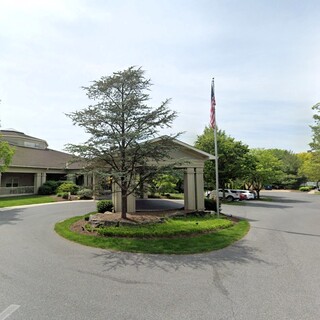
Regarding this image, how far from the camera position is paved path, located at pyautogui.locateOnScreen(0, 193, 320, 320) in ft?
15.4

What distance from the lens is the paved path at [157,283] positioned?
4.69 m

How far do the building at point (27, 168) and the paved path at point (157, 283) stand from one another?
19.8m

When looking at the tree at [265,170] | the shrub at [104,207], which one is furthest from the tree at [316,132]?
the shrub at [104,207]

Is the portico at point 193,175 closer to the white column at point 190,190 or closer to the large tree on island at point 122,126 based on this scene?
the white column at point 190,190

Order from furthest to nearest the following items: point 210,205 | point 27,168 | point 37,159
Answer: point 37,159 → point 27,168 → point 210,205

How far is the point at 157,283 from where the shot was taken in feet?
19.8

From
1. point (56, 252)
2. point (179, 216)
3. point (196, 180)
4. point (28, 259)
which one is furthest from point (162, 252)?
point (196, 180)

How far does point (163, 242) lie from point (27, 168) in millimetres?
24934

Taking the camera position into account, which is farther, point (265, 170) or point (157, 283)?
point (265, 170)

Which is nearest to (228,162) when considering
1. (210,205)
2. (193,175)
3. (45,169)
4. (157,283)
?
(210,205)

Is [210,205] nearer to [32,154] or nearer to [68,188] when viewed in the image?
[68,188]

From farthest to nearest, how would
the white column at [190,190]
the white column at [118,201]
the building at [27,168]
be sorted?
1. the building at [27,168]
2. the white column at [190,190]
3. the white column at [118,201]

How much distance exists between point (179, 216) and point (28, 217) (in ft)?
29.3

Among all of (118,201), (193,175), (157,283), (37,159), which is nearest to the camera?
(157,283)
